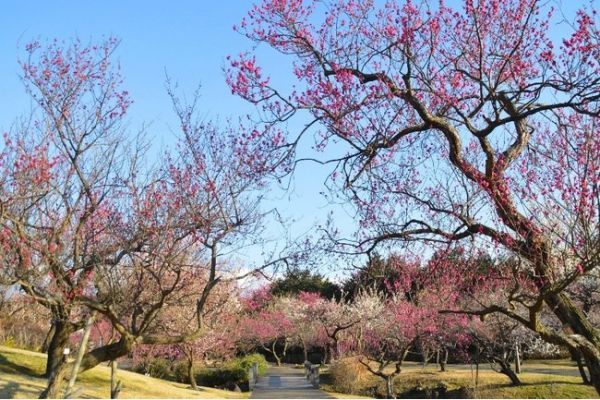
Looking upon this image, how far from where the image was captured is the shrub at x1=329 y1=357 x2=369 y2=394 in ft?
75.2

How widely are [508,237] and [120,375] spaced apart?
1597 centimetres

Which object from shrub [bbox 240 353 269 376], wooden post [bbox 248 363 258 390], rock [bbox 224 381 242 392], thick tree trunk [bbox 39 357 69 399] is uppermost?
shrub [bbox 240 353 269 376]

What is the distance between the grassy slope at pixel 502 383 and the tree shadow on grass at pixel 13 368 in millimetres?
10846

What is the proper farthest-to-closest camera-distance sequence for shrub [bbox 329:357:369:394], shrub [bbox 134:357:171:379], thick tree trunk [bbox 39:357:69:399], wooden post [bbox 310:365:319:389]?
shrub [bbox 134:357:171:379] → wooden post [bbox 310:365:319:389] → shrub [bbox 329:357:369:394] → thick tree trunk [bbox 39:357:69:399]

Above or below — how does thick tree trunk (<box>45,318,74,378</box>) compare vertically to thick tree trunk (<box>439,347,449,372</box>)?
below

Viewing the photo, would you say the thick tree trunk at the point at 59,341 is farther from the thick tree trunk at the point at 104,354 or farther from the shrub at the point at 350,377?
the shrub at the point at 350,377

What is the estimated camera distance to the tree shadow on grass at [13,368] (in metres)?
16.0

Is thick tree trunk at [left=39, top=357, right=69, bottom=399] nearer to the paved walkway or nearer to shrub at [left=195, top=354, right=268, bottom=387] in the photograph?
the paved walkway

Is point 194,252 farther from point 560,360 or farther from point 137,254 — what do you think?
point 560,360

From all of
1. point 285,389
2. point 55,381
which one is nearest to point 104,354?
point 55,381

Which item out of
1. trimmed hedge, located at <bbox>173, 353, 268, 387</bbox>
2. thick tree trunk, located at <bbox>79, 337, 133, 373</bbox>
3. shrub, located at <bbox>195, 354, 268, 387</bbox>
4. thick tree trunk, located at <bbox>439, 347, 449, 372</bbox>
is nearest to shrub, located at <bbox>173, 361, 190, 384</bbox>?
trimmed hedge, located at <bbox>173, 353, 268, 387</bbox>

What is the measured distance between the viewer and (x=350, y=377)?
2331 centimetres

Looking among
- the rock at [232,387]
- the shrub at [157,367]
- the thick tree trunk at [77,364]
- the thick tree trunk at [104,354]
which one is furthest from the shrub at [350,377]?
the thick tree trunk at [77,364]

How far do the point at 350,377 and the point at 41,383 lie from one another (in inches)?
474
